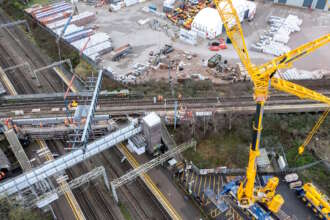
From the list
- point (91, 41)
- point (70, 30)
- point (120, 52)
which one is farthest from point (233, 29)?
point (70, 30)

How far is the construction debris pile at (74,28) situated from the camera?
80.1m

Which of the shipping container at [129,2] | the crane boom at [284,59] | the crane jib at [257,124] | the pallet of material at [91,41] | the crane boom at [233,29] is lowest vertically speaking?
the pallet of material at [91,41]

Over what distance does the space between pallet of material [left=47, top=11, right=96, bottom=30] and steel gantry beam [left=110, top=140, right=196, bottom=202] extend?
65.5m

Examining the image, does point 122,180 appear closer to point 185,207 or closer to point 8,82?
point 185,207

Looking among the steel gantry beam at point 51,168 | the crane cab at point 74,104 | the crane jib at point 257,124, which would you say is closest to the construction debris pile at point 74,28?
the crane cab at point 74,104

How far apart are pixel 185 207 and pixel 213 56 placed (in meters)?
46.9

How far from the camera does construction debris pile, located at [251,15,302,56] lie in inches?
3091

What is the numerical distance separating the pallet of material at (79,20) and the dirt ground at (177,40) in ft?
9.35

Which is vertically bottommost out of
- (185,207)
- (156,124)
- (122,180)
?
(185,207)

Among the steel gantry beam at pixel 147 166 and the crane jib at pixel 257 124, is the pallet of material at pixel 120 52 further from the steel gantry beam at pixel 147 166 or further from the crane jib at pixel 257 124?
the crane jib at pixel 257 124

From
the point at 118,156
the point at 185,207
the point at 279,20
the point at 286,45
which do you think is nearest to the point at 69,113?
the point at 118,156

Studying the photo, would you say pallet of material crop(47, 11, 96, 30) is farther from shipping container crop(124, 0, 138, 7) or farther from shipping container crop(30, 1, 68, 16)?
shipping container crop(124, 0, 138, 7)

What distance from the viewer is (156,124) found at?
156 feet

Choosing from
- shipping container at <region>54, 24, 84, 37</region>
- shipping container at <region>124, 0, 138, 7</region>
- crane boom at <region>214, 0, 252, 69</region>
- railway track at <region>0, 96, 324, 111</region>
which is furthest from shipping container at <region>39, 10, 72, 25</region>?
crane boom at <region>214, 0, 252, 69</region>
